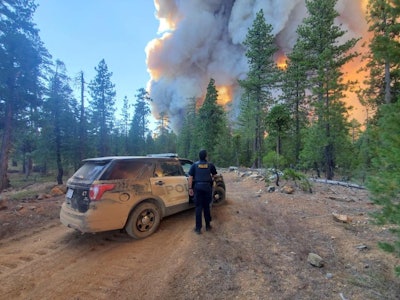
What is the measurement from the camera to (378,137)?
2.83m

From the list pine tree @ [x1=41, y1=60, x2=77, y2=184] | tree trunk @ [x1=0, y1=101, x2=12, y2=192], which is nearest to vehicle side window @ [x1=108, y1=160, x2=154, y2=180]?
tree trunk @ [x1=0, y1=101, x2=12, y2=192]

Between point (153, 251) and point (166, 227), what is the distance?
1.26 meters

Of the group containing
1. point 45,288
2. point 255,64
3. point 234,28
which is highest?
point 234,28

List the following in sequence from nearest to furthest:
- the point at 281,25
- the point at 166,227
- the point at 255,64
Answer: the point at 166,227
the point at 255,64
the point at 281,25

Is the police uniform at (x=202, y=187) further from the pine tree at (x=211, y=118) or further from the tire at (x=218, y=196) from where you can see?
the pine tree at (x=211, y=118)

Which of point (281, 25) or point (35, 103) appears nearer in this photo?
point (35, 103)

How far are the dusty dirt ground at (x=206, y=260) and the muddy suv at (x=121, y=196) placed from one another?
477mm

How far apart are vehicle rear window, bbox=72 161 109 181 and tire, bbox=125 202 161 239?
116cm

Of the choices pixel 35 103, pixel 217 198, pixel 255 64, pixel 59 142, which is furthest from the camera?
pixel 255 64

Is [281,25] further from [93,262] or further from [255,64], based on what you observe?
[93,262]

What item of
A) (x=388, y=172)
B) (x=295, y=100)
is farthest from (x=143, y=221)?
(x=295, y=100)

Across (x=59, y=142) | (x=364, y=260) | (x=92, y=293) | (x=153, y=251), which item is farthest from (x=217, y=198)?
(x=59, y=142)

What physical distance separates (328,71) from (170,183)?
16.7 metres

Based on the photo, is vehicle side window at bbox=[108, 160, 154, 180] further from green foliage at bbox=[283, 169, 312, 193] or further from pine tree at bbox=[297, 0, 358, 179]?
pine tree at bbox=[297, 0, 358, 179]
